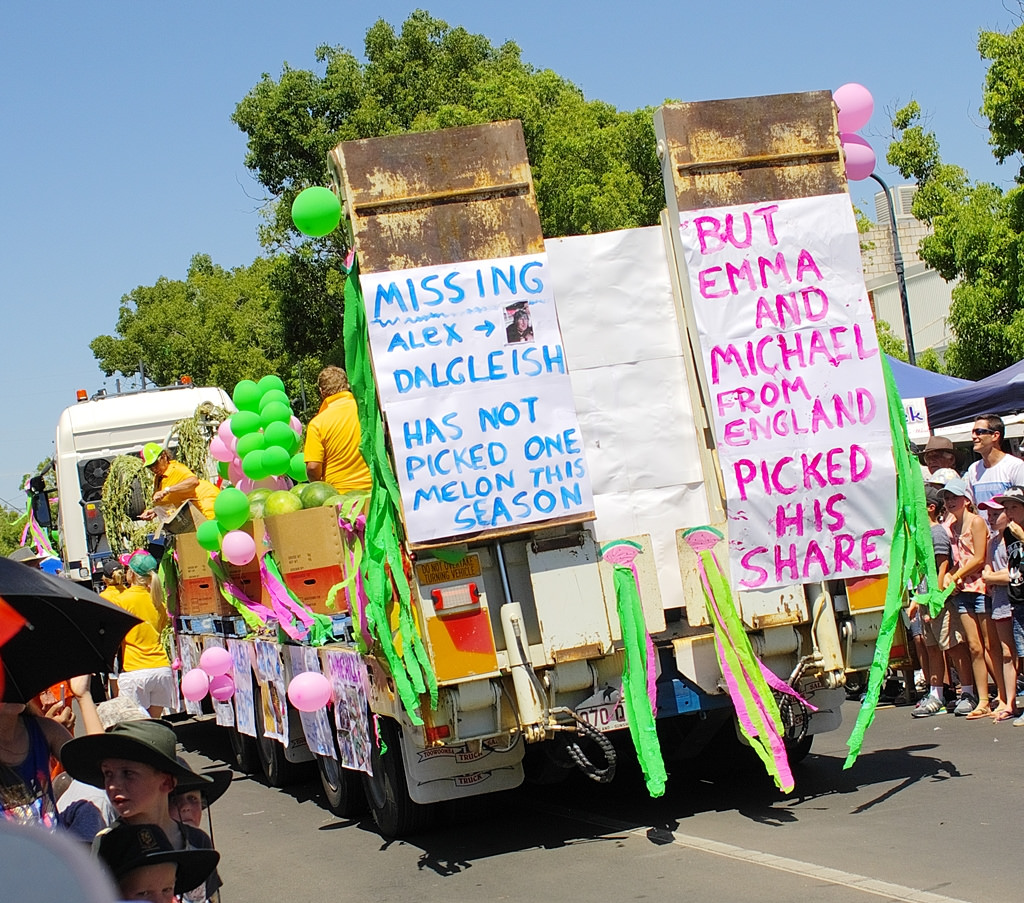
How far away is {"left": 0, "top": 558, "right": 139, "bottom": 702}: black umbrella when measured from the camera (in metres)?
4.72

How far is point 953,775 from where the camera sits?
844 centimetres

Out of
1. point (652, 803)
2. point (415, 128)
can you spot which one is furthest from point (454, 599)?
point (415, 128)

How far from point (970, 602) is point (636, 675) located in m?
4.36

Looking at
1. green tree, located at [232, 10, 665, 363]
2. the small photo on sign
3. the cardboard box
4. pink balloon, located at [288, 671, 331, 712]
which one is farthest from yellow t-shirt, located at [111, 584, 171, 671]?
green tree, located at [232, 10, 665, 363]

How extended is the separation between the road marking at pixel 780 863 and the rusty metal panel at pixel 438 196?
126 inches

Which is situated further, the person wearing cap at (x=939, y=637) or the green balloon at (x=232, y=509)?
the person wearing cap at (x=939, y=637)

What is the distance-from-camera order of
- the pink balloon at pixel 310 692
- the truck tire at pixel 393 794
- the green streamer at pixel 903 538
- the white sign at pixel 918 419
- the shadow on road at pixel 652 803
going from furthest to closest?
the white sign at pixel 918 419 < the pink balloon at pixel 310 692 < the truck tire at pixel 393 794 < the shadow on road at pixel 652 803 < the green streamer at pixel 903 538

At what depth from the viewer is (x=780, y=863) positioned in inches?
266

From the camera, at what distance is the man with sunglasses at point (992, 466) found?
427 inches

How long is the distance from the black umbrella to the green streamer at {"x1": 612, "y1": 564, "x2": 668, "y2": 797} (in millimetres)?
3023

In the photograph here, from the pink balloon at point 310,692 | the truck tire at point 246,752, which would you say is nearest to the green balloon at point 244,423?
the pink balloon at point 310,692

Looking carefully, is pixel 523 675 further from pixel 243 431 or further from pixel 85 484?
pixel 85 484

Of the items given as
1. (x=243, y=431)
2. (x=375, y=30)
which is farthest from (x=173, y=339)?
(x=243, y=431)

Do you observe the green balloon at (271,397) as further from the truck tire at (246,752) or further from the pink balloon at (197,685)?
the truck tire at (246,752)
